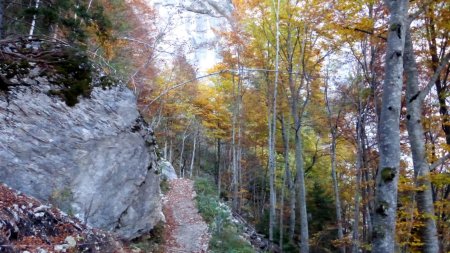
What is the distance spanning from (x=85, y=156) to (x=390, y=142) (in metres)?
4.07

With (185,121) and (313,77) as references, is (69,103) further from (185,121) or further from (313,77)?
(185,121)

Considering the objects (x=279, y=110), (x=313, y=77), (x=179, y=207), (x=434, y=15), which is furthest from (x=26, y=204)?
(x=279, y=110)

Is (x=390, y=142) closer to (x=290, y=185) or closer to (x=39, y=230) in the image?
(x=39, y=230)

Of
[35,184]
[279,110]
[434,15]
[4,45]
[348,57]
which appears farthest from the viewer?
[279,110]

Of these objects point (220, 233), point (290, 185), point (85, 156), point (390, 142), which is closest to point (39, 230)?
point (85, 156)

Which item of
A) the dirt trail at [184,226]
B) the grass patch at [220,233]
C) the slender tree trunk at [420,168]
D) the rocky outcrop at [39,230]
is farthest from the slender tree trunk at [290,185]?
the rocky outcrop at [39,230]

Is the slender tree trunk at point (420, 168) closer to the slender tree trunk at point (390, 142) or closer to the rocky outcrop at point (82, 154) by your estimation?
the slender tree trunk at point (390, 142)

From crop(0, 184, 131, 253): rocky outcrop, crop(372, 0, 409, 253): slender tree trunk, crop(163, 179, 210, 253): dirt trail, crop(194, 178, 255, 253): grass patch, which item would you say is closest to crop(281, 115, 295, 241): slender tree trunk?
crop(194, 178, 255, 253): grass patch

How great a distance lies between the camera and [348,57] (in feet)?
41.7

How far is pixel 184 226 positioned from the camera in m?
9.35

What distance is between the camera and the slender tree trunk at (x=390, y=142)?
3.62 m

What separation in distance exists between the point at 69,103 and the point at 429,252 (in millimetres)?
5865

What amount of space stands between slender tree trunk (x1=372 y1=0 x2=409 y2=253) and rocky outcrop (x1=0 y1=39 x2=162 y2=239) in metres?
3.64

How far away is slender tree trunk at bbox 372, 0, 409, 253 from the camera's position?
143 inches
